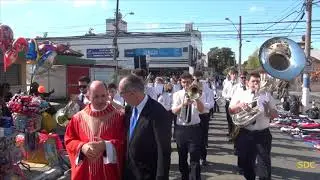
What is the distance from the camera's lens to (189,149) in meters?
6.94

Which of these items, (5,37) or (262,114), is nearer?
(262,114)

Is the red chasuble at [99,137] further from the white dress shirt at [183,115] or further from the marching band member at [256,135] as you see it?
the white dress shirt at [183,115]

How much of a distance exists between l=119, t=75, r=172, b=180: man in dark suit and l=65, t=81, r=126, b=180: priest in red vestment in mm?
135

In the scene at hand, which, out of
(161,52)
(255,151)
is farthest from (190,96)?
(161,52)

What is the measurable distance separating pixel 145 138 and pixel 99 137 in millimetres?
441

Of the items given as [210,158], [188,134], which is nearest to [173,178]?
[188,134]

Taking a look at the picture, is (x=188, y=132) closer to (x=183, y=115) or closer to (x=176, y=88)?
(x=183, y=115)

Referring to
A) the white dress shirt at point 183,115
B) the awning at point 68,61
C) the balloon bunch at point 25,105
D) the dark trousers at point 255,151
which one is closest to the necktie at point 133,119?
the dark trousers at point 255,151

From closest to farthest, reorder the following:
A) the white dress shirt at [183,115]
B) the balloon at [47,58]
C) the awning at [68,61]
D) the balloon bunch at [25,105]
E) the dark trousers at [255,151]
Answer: the dark trousers at [255,151]
the white dress shirt at [183,115]
the balloon bunch at [25,105]
the balloon at [47,58]
the awning at [68,61]

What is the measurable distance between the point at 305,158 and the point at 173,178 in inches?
148

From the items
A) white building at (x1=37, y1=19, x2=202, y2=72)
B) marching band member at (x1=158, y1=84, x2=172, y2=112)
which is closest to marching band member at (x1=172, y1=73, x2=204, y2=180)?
marching band member at (x1=158, y1=84, x2=172, y2=112)

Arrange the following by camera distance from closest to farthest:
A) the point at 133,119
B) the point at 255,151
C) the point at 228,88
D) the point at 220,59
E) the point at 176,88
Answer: the point at 133,119
the point at 255,151
the point at 228,88
the point at 176,88
the point at 220,59

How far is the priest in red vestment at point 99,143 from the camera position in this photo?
4.10 m

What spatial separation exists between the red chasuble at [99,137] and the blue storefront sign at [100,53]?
56121mm
